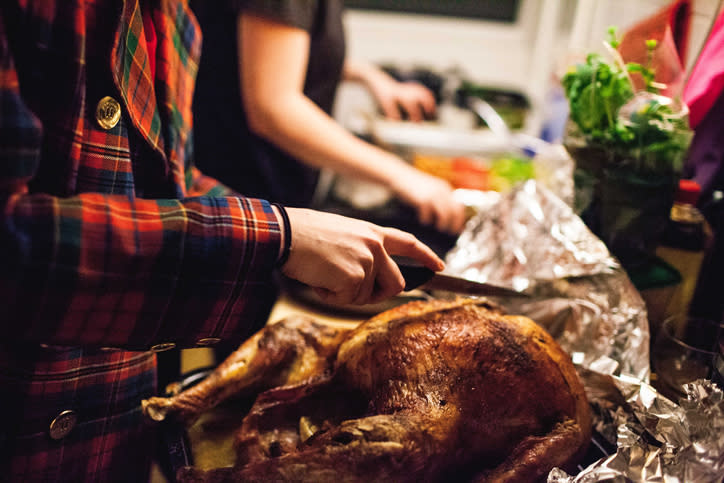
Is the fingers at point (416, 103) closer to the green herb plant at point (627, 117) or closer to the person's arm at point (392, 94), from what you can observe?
the person's arm at point (392, 94)

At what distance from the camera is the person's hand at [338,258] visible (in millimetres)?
725

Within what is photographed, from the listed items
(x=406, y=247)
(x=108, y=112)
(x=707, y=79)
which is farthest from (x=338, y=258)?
(x=707, y=79)

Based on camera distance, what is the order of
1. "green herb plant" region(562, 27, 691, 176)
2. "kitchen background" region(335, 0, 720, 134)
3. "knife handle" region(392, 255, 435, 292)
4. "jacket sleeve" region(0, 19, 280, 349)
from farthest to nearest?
1. "kitchen background" region(335, 0, 720, 134)
2. "green herb plant" region(562, 27, 691, 176)
3. "knife handle" region(392, 255, 435, 292)
4. "jacket sleeve" region(0, 19, 280, 349)

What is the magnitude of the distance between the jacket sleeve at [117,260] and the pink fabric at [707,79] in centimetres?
85

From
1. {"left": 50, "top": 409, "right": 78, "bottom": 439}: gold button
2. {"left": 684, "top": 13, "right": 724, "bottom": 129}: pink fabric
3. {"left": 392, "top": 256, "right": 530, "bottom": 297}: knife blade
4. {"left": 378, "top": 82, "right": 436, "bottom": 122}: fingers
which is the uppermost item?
{"left": 684, "top": 13, "right": 724, "bottom": 129}: pink fabric

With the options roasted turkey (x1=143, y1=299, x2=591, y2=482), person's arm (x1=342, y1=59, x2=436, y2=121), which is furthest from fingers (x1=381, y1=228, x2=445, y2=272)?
person's arm (x1=342, y1=59, x2=436, y2=121)

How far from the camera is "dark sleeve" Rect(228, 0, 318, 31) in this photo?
1297 mm

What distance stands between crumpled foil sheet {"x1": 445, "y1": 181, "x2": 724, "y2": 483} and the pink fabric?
0.30 m

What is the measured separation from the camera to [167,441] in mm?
852

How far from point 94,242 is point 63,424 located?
346 mm

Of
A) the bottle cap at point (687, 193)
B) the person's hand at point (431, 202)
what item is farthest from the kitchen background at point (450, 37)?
the bottle cap at point (687, 193)

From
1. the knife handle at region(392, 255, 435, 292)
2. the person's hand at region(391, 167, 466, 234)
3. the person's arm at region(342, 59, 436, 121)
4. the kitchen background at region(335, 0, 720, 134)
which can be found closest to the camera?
the knife handle at region(392, 255, 435, 292)

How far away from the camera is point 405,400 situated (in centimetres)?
79

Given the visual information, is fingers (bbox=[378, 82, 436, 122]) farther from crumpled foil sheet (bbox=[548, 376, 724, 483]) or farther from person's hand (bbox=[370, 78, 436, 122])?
crumpled foil sheet (bbox=[548, 376, 724, 483])
